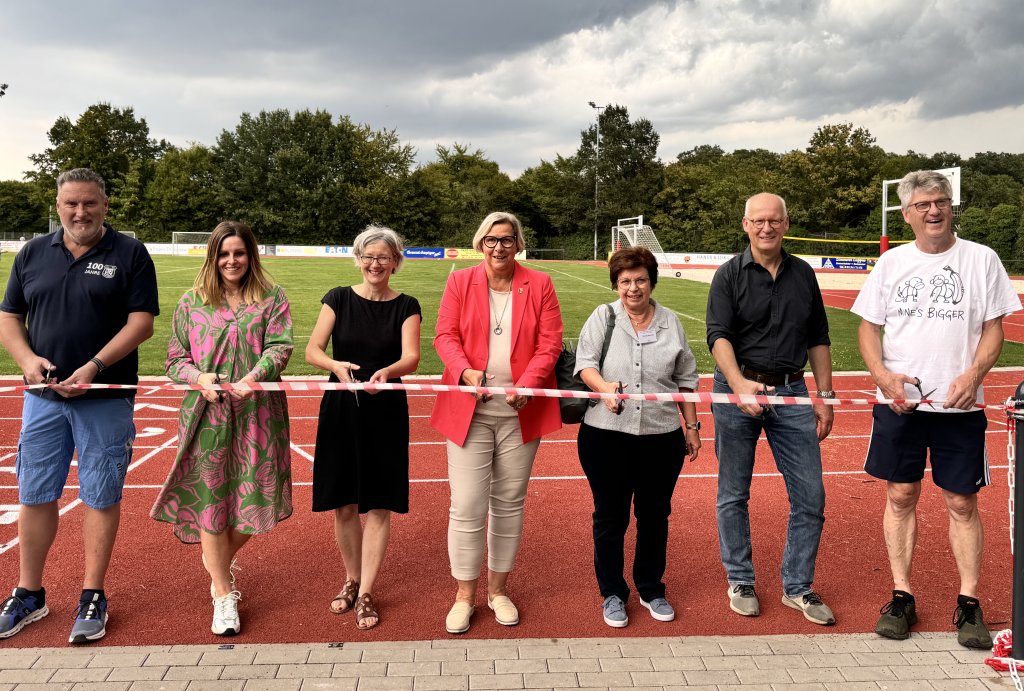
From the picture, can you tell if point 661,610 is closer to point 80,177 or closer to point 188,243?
point 80,177

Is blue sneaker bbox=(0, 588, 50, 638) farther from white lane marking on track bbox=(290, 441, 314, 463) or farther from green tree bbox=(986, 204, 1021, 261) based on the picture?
green tree bbox=(986, 204, 1021, 261)

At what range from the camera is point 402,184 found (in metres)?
65.8

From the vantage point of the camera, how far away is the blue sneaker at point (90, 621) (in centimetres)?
368

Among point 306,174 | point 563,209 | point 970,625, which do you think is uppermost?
point 306,174

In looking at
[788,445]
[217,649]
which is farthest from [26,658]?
[788,445]

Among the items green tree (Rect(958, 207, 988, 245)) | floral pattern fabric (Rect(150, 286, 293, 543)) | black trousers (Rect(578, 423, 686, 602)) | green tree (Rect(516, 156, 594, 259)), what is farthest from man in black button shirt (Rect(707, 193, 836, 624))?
green tree (Rect(516, 156, 594, 259))

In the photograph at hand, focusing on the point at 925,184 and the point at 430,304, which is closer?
the point at 925,184

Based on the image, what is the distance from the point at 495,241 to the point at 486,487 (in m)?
1.21

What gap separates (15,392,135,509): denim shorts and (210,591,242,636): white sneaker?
0.73 m

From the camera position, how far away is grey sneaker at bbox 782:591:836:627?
13.0 feet

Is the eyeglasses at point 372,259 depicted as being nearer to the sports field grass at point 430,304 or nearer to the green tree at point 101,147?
the sports field grass at point 430,304

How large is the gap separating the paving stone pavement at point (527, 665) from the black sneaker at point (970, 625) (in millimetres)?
62

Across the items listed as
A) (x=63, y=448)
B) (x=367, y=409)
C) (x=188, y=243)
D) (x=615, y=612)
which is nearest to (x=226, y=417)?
(x=367, y=409)

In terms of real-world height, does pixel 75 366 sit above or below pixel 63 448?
above
